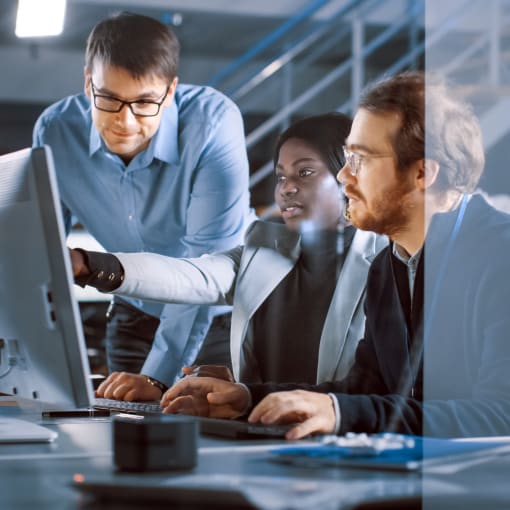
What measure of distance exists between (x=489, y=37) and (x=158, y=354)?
203 centimetres

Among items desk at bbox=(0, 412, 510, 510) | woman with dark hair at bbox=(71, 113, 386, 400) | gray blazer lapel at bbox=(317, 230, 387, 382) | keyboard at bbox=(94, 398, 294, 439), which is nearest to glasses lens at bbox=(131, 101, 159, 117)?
woman with dark hair at bbox=(71, 113, 386, 400)

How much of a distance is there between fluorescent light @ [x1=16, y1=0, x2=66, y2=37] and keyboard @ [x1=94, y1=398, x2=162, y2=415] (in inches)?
58.6

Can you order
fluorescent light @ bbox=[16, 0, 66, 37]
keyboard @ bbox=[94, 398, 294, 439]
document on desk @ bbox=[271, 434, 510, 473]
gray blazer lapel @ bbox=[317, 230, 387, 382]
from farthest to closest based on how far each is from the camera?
fluorescent light @ bbox=[16, 0, 66, 37], gray blazer lapel @ bbox=[317, 230, 387, 382], keyboard @ bbox=[94, 398, 294, 439], document on desk @ bbox=[271, 434, 510, 473]

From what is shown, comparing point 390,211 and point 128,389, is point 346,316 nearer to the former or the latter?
point 390,211

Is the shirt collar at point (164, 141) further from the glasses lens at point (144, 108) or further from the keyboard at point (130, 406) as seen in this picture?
the keyboard at point (130, 406)

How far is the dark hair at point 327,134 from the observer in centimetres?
205

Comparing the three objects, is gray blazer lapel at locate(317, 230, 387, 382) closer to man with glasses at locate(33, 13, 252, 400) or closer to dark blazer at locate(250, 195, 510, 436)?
dark blazer at locate(250, 195, 510, 436)

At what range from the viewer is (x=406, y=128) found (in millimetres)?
1624

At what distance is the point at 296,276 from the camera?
198cm

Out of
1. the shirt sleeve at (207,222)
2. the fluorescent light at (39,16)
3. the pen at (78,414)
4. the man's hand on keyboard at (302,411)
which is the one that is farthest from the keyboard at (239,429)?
the fluorescent light at (39,16)

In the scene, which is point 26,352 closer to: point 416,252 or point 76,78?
point 416,252

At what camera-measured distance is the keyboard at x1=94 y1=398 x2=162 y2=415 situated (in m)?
1.39

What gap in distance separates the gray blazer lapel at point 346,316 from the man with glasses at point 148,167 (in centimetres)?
38

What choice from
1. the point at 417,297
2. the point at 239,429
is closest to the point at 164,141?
the point at 417,297
